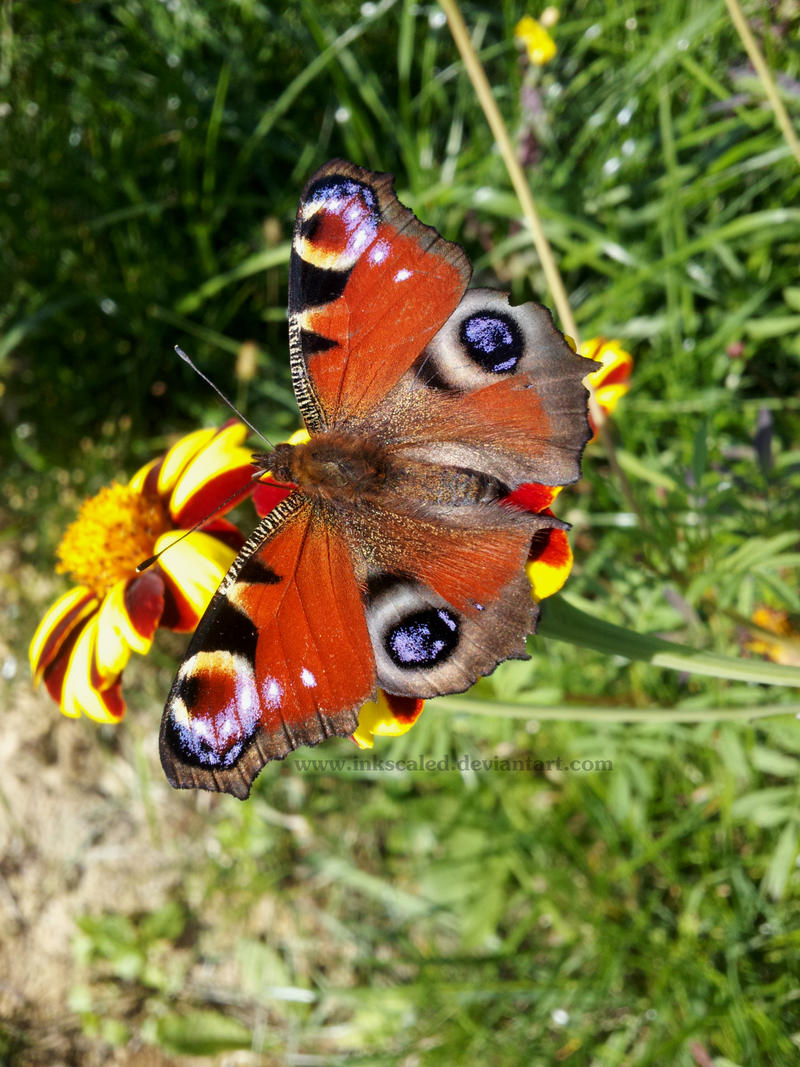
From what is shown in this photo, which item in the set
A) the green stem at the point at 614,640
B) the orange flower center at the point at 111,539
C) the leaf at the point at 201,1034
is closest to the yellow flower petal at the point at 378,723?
the green stem at the point at 614,640

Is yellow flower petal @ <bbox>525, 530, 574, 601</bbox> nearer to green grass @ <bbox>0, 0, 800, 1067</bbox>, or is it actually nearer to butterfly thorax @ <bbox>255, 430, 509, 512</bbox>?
butterfly thorax @ <bbox>255, 430, 509, 512</bbox>

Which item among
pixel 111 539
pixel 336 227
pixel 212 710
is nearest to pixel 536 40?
pixel 336 227

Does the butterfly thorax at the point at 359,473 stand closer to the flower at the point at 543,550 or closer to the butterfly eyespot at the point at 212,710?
the flower at the point at 543,550

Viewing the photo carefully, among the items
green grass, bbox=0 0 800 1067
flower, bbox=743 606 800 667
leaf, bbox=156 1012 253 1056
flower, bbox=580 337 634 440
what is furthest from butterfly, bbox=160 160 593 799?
leaf, bbox=156 1012 253 1056

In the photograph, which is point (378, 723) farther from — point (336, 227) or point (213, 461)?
point (336, 227)

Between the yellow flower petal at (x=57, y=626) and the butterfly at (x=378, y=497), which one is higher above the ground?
the yellow flower petal at (x=57, y=626)

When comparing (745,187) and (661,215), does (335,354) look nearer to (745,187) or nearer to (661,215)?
(661,215)

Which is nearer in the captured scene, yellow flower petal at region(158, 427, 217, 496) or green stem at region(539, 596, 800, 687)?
green stem at region(539, 596, 800, 687)
